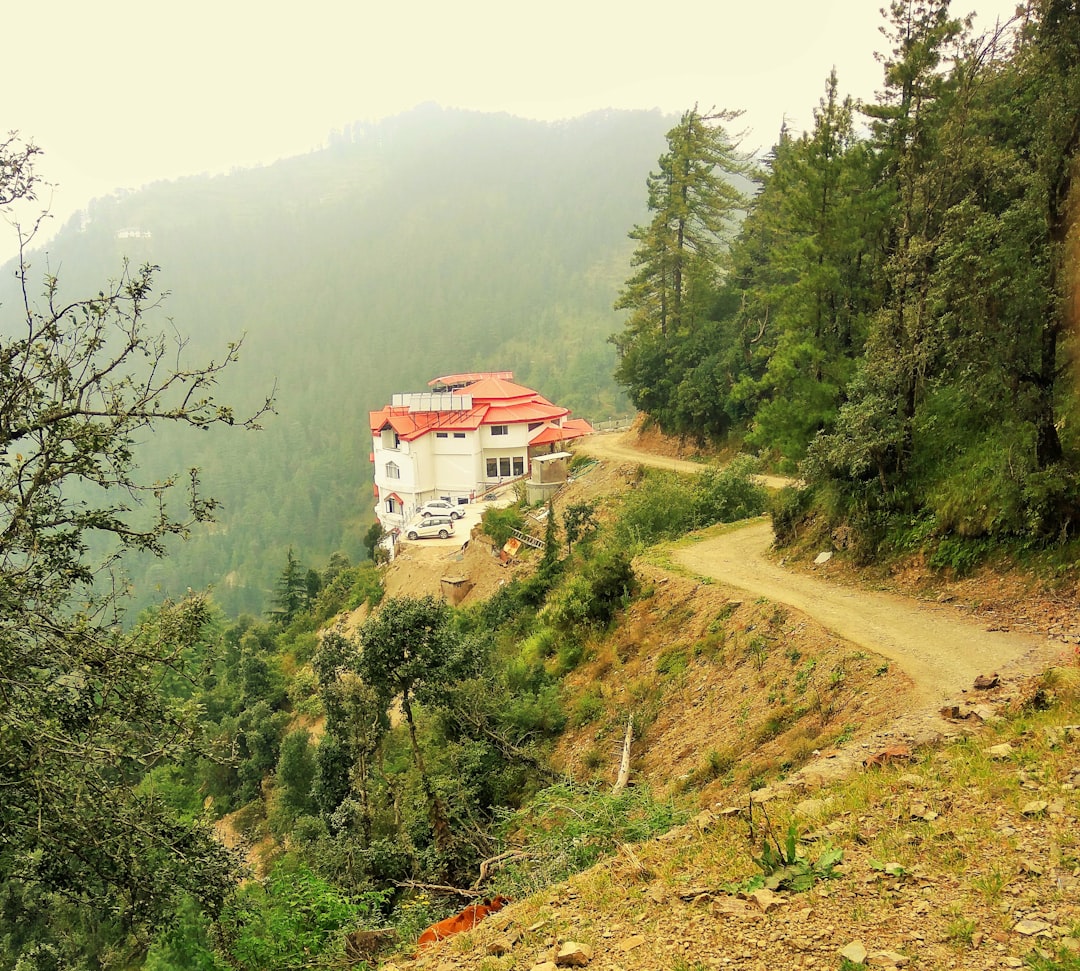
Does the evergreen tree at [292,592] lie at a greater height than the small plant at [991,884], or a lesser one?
lesser

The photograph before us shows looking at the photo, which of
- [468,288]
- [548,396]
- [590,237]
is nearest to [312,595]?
[548,396]

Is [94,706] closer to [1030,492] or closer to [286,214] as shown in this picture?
[1030,492]

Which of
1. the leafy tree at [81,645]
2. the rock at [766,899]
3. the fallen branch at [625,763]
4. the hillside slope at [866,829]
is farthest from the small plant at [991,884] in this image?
the leafy tree at [81,645]

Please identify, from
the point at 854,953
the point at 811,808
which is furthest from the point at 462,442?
the point at 854,953

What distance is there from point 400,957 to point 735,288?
35.4 m

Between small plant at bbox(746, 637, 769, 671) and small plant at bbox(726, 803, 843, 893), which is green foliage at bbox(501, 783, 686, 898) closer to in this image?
small plant at bbox(726, 803, 843, 893)

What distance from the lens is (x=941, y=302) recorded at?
11086 mm

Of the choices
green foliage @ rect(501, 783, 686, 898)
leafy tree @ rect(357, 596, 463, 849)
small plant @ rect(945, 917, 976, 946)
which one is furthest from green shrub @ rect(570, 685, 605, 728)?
small plant @ rect(945, 917, 976, 946)

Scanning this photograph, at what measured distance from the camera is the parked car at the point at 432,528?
3659cm

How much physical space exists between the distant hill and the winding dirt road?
68.6 metres

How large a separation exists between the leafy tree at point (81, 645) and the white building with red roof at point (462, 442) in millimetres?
38649

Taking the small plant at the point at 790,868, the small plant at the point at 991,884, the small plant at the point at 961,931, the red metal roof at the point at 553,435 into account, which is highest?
the small plant at the point at 961,931

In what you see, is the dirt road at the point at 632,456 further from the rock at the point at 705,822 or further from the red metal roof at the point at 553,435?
the rock at the point at 705,822

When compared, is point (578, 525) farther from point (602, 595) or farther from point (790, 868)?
point (790, 868)
